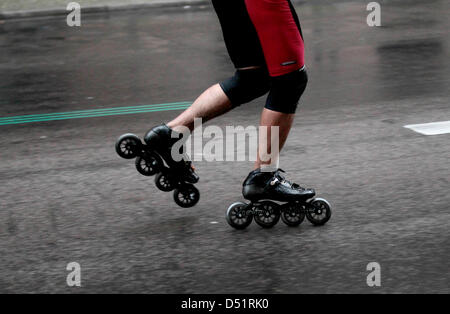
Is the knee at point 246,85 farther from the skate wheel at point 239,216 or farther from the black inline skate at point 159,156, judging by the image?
the skate wheel at point 239,216

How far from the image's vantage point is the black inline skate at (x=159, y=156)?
4.80 meters

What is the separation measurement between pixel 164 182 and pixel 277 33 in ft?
3.67

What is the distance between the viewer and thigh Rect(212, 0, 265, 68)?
4.64 meters

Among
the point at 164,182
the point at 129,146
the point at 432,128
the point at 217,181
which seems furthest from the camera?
the point at 432,128

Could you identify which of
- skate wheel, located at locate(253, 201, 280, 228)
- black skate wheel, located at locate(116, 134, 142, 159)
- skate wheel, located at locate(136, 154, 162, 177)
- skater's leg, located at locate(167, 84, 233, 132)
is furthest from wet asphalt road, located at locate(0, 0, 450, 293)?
skater's leg, located at locate(167, 84, 233, 132)

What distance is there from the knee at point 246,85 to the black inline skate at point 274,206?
494mm

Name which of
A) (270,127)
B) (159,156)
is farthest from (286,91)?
(159,156)

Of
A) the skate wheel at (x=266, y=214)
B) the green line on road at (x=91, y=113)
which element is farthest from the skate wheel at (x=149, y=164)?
the green line on road at (x=91, y=113)

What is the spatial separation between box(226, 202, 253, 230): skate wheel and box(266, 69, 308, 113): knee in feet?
1.91

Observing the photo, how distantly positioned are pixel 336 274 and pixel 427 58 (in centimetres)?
604

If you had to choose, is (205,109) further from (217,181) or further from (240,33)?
(217,181)

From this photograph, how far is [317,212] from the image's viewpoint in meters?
4.69

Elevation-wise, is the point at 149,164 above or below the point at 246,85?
below

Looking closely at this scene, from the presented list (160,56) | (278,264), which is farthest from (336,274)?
(160,56)
